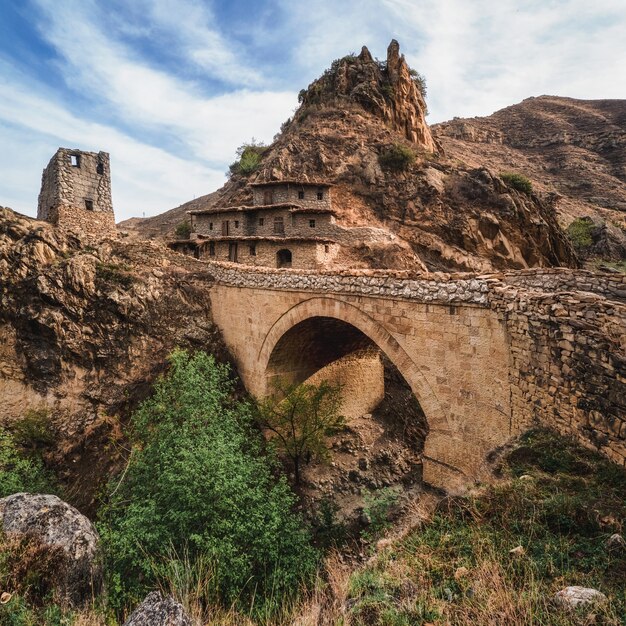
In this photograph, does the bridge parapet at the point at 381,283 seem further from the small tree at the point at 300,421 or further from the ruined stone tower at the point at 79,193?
the ruined stone tower at the point at 79,193

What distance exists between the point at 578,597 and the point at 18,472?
15.5 metres

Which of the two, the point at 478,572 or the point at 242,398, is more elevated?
the point at 478,572

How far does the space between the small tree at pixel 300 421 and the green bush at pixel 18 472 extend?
743 centimetres

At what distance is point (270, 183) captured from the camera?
2772 cm

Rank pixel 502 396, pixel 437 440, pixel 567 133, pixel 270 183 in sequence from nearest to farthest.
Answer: pixel 502 396 → pixel 437 440 → pixel 270 183 → pixel 567 133

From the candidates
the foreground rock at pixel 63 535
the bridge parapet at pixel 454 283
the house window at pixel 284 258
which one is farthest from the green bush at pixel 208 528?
the house window at pixel 284 258

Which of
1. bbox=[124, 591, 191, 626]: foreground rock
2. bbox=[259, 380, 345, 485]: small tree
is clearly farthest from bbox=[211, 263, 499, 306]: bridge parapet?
bbox=[124, 591, 191, 626]: foreground rock

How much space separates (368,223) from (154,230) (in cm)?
2816

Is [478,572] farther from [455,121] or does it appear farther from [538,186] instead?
[455,121]

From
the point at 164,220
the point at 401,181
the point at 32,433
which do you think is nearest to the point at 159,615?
the point at 32,433

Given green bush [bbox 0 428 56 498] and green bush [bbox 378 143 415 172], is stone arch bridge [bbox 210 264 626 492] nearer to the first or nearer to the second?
green bush [bbox 0 428 56 498]

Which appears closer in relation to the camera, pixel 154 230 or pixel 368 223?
pixel 368 223

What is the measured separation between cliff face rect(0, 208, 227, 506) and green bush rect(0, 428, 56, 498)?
1.01 metres

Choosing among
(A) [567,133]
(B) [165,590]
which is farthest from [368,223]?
(A) [567,133]
